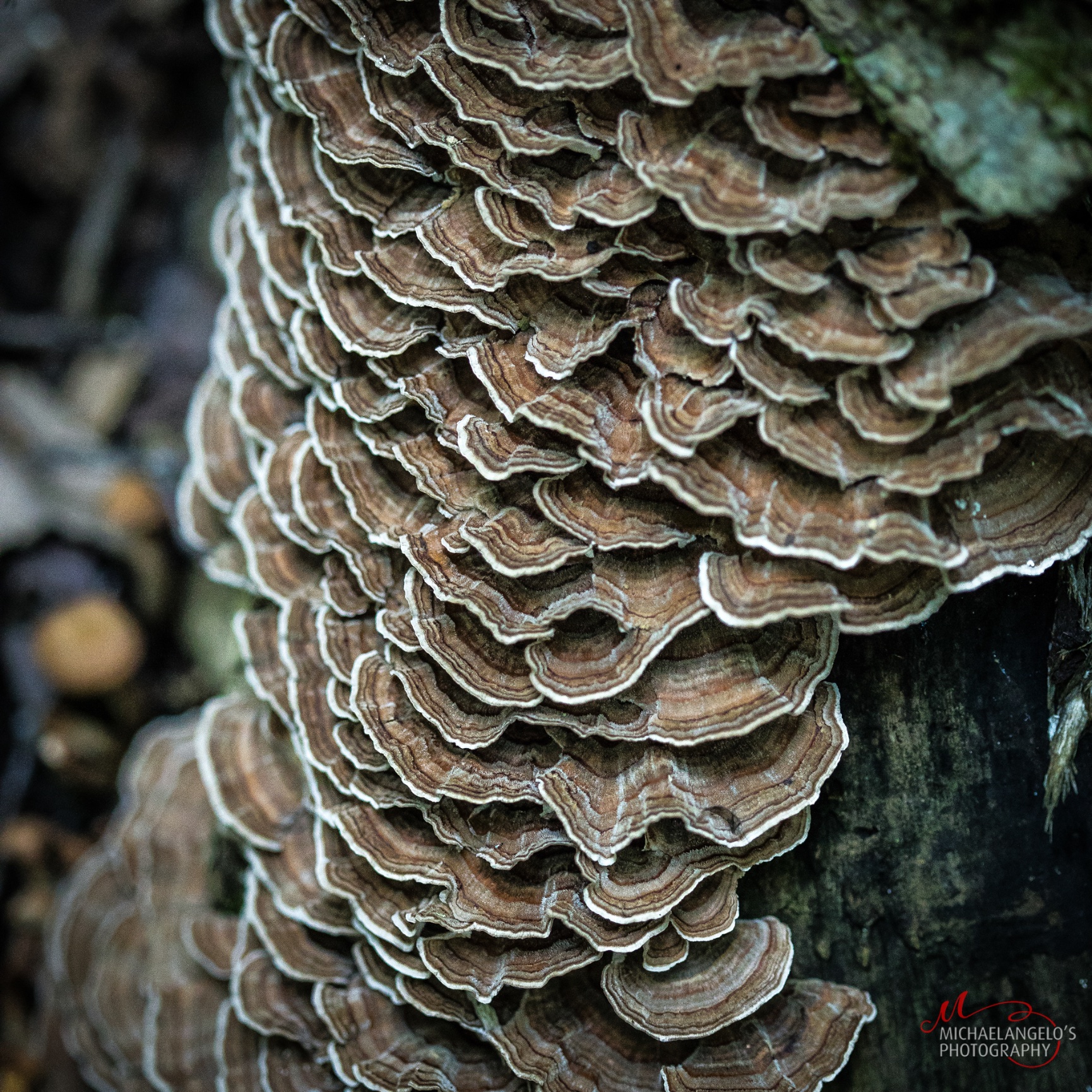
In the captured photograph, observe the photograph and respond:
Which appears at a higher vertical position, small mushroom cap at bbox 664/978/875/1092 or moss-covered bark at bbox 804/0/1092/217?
moss-covered bark at bbox 804/0/1092/217

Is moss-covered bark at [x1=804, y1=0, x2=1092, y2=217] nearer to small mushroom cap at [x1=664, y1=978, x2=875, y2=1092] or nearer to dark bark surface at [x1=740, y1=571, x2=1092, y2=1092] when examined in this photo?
dark bark surface at [x1=740, y1=571, x2=1092, y2=1092]

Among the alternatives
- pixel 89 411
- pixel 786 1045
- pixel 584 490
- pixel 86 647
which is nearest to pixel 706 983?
pixel 786 1045

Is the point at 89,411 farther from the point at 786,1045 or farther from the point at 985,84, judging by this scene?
the point at 985,84

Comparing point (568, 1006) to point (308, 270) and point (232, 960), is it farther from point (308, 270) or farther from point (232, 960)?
point (308, 270)

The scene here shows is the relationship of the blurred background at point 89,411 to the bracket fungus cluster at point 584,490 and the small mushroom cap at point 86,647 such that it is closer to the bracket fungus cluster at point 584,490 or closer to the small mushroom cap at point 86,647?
the small mushroom cap at point 86,647

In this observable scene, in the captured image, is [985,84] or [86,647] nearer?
[985,84]

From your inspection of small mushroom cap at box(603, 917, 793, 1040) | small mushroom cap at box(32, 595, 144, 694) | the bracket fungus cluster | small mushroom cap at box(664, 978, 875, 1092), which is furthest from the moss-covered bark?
small mushroom cap at box(32, 595, 144, 694)

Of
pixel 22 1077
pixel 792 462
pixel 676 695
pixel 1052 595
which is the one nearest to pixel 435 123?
pixel 792 462
